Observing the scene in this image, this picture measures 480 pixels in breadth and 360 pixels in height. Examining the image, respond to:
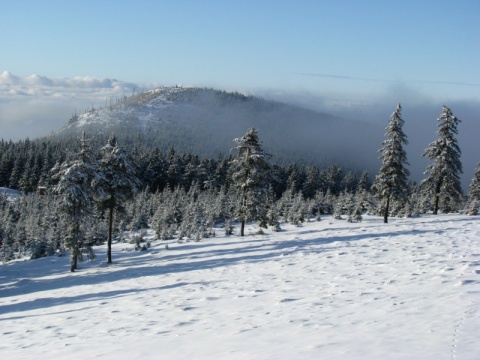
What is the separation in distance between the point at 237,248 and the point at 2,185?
104m

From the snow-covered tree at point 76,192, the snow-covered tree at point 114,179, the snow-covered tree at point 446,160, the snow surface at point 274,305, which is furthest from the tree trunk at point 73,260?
the snow-covered tree at point 446,160

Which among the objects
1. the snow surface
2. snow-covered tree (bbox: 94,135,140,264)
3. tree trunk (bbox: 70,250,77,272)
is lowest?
tree trunk (bbox: 70,250,77,272)

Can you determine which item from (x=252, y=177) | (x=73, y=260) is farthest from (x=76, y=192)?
(x=252, y=177)

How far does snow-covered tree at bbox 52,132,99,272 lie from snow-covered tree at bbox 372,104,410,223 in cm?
2600

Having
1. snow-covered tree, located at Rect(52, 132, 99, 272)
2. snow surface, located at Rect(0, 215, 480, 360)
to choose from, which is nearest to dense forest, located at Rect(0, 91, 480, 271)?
snow-covered tree, located at Rect(52, 132, 99, 272)

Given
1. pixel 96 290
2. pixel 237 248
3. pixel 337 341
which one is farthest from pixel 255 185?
pixel 337 341

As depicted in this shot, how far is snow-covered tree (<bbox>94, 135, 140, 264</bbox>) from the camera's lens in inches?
1252

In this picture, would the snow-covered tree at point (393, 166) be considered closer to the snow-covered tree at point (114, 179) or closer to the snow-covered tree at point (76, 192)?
the snow-covered tree at point (114, 179)

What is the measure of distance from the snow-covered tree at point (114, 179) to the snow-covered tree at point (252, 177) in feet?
30.9

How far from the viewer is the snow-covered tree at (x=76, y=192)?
96.2ft

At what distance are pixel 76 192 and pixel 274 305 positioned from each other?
1965 cm

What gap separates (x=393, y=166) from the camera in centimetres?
4041

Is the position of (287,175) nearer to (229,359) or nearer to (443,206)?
(443,206)

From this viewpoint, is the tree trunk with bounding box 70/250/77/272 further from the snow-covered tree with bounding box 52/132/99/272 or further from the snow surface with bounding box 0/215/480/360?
the snow surface with bounding box 0/215/480/360
